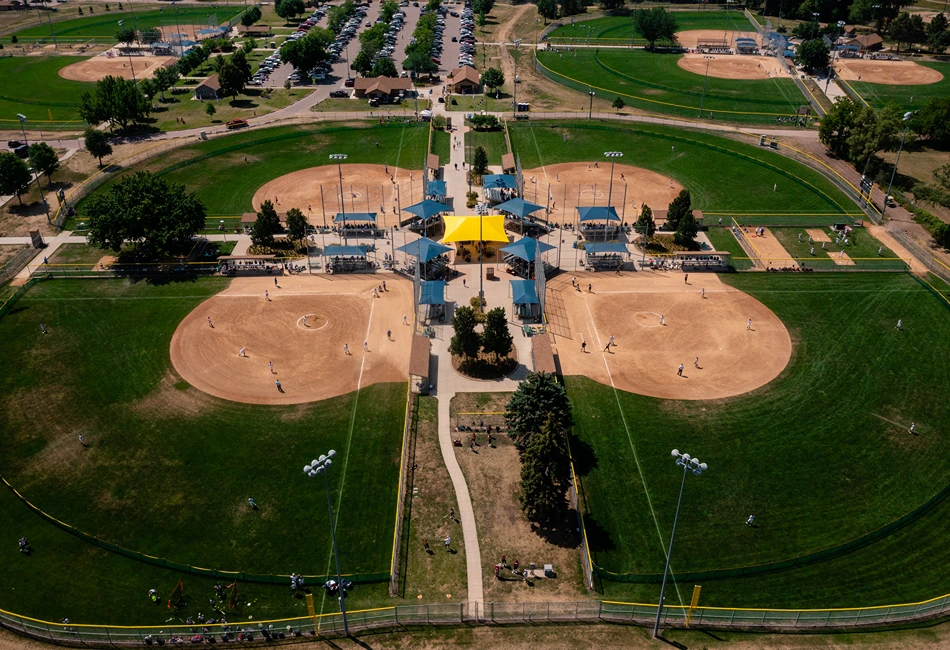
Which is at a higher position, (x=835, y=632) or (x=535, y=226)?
(x=535, y=226)

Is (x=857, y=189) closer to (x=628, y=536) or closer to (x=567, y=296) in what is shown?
(x=567, y=296)

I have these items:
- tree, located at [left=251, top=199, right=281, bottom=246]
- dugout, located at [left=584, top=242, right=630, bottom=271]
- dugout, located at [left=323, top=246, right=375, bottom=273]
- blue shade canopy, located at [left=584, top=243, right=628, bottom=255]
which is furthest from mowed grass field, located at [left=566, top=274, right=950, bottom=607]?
tree, located at [left=251, top=199, right=281, bottom=246]

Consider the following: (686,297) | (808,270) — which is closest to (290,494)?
(686,297)

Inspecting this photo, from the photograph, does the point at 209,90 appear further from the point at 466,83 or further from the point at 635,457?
the point at 635,457

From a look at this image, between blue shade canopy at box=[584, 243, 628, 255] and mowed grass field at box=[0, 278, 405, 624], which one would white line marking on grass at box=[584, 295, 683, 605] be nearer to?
blue shade canopy at box=[584, 243, 628, 255]

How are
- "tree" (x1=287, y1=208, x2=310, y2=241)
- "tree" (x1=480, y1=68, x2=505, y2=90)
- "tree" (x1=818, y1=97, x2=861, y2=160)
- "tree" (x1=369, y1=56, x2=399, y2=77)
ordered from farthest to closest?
"tree" (x1=369, y1=56, x2=399, y2=77) → "tree" (x1=480, y1=68, x2=505, y2=90) → "tree" (x1=818, y1=97, x2=861, y2=160) → "tree" (x1=287, y1=208, x2=310, y2=241)

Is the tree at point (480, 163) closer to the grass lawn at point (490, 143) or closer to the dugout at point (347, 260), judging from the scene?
the grass lawn at point (490, 143)

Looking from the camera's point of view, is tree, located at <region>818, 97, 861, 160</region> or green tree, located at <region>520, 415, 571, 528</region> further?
tree, located at <region>818, 97, 861, 160</region>
